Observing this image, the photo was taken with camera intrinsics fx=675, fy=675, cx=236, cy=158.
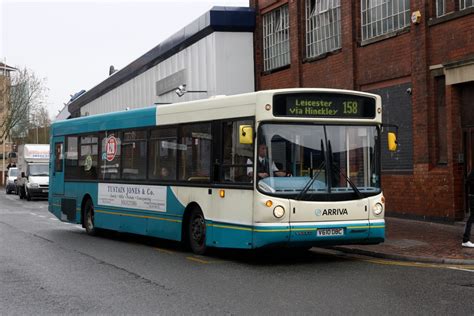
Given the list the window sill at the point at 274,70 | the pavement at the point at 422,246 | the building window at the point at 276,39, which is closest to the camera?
the pavement at the point at 422,246

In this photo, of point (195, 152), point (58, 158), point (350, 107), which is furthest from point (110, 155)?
point (350, 107)

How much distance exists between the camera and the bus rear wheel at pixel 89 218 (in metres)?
15.8

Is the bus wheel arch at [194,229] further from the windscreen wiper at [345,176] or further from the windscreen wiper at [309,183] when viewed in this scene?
the windscreen wiper at [345,176]

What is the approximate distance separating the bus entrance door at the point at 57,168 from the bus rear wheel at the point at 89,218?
125cm

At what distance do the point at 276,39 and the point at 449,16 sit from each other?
9157mm

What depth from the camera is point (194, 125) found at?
1172 centimetres

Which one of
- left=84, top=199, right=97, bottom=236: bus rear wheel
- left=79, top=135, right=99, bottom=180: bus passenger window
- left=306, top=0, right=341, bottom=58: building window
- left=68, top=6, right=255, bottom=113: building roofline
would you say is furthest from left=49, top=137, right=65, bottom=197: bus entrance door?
left=68, top=6, right=255, bottom=113: building roofline

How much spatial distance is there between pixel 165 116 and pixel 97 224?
3987 millimetres

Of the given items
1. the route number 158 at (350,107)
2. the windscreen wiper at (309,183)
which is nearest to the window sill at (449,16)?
the route number 158 at (350,107)

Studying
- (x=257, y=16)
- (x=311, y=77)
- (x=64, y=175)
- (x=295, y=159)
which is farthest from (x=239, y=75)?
(x=295, y=159)

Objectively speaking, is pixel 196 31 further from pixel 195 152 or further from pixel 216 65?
pixel 195 152

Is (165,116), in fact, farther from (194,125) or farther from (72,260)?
(72,260)

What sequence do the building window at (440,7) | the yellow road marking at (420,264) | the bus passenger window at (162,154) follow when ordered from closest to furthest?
the yellow road marking at (420,264)
the bus passenger window at (162,154)
the building window at (440,7)

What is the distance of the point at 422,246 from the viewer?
12031 millimetres
